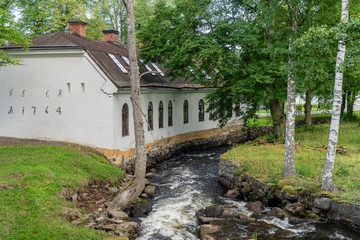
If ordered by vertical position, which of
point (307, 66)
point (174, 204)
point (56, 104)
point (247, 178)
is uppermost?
point (307, 66)

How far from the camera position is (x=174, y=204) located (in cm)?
1362

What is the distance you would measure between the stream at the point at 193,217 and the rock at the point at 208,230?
0.25 meters

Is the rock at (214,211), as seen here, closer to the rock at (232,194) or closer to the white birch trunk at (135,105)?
the rock at (232,194)

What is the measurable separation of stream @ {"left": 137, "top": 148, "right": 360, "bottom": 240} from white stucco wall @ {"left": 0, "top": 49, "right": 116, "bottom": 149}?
15.2 feet

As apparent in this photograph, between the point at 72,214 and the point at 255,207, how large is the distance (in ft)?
21.7

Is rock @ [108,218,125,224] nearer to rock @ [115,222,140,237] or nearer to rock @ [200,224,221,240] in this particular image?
rock @ [115,222,140,237]

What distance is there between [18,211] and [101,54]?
11.9 m

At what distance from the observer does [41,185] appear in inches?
461

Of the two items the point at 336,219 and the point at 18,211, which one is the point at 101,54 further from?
the point at 336,219

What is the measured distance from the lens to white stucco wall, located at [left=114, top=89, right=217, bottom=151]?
60.9 ft

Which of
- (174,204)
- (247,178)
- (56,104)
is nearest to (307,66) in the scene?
(247,178)

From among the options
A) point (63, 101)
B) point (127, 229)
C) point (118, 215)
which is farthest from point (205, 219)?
point (63, 101)

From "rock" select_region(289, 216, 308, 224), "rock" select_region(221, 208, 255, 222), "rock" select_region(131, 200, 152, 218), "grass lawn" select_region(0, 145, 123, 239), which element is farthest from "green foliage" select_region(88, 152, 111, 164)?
"rock" select_region(289, 216, 308, 224)

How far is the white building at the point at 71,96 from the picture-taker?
18.2m
